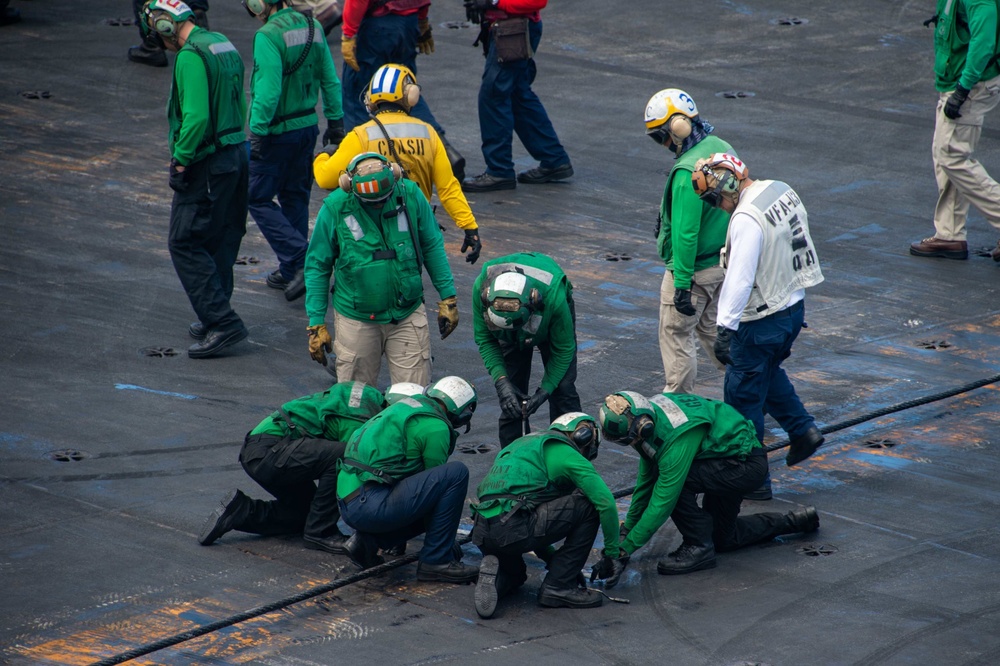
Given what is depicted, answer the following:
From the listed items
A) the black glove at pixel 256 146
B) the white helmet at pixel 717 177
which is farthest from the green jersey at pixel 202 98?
the white helmet at pixel 717 177

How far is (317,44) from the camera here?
9.41 m

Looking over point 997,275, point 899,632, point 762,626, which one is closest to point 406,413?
point 762,626

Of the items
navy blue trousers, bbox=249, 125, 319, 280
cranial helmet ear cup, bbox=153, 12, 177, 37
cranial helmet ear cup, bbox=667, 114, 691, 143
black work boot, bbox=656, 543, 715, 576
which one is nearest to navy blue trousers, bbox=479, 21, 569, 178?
navy blue trousers, bbox=249, 125, 319, 280

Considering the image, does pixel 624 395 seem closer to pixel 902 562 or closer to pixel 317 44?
pixel 902 562

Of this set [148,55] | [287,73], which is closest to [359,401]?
[287,73]

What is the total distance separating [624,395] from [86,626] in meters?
2.56

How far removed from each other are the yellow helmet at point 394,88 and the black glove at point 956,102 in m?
4.23

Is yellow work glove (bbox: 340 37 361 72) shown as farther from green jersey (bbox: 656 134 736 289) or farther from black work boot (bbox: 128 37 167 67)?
green jersey (bbox: 656 134 736 289)

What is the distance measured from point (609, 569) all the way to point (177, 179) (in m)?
4.14

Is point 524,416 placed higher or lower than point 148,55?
lower

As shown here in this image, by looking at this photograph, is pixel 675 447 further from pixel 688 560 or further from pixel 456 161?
pixel 456 161

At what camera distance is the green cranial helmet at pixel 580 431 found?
19.9 ft

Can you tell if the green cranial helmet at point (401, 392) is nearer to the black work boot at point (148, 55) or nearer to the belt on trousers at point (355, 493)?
the belt on trousers at point (355, 493)

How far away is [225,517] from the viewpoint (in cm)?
635
